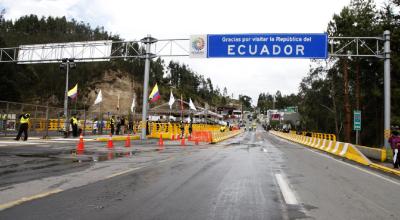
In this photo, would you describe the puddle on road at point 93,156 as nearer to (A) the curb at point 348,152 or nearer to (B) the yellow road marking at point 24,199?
(B) the yellow road marking at point 24,199

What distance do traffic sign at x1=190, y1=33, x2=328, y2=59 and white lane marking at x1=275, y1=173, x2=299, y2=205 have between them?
58.7ft

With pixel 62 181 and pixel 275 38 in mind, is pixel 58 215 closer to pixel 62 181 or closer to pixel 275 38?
pixel 62 181

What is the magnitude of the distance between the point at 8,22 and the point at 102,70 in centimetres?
5098

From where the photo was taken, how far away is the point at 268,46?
88.4 ft

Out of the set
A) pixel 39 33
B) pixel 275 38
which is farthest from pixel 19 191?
pixel 39 33

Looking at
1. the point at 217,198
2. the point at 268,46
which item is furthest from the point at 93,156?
the point at 268,46

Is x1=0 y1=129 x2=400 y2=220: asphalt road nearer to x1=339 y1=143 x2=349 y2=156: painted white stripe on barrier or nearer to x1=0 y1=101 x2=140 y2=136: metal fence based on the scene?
x1=339 y1=143 x2=349 y2=156: painted white stripe on barrier

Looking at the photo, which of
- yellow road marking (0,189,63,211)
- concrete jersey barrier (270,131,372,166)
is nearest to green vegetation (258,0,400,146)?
concrete jersey barrier (270,131,372,166)

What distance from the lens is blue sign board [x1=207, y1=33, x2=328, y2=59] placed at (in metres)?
26.5

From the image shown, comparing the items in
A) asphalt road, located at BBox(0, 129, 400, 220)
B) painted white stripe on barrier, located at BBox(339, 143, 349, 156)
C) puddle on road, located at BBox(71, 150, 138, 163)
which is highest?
painted white stripe on barrier, located at BBox(339, 143, 349, 156)

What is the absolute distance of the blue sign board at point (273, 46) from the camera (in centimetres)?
2650

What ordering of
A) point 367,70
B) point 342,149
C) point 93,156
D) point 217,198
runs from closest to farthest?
point 217,198, point 93,156, point 342,149, point 367,70

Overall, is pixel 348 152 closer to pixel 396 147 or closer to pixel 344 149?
pixel 344 149

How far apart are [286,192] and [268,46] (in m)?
20.2
